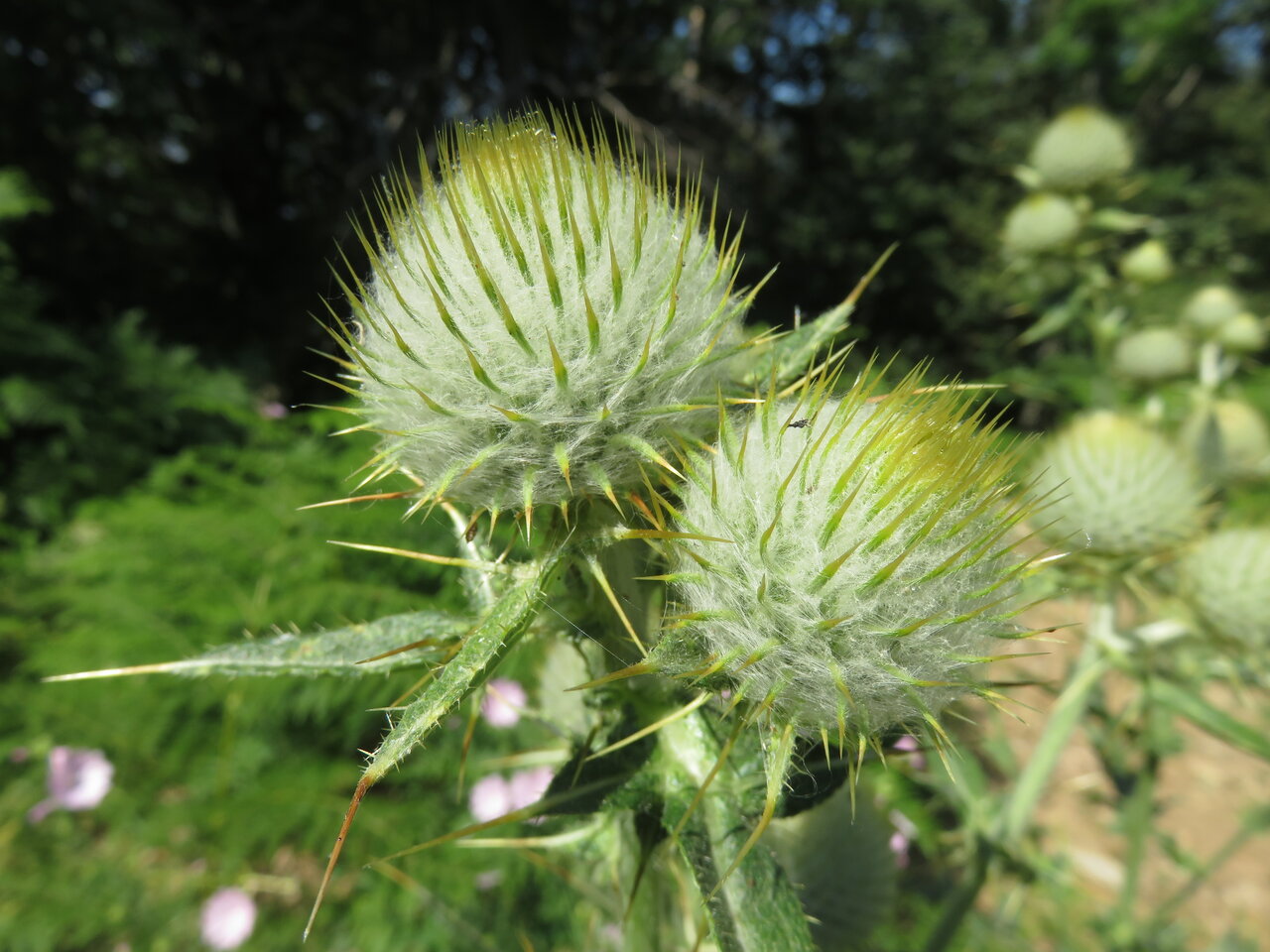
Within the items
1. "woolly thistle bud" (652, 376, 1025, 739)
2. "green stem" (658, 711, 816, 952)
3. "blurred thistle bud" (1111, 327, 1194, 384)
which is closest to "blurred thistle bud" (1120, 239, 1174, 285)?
"blurred thistle bud" (1111, 327, 1194, 384)

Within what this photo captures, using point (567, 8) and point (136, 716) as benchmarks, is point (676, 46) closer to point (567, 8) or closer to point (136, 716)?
point (567, 8)

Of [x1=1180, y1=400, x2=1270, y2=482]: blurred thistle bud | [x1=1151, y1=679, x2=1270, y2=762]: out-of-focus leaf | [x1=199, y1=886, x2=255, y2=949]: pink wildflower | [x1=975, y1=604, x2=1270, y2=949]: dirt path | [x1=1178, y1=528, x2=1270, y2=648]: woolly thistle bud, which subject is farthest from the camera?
[x1=975, y1=604, x2=1270, y2=949]: dirt path

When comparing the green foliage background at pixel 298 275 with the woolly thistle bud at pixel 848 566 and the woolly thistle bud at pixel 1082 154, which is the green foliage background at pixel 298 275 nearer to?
the woolly thistle bud at pixel 1082 154

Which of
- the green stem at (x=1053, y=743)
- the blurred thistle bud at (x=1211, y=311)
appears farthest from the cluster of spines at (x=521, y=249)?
the blurred thistle bud at (x=1211, y=311)

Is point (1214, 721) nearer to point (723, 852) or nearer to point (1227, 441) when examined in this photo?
point (723, 852)

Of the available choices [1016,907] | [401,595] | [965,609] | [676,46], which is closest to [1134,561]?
[965,609]

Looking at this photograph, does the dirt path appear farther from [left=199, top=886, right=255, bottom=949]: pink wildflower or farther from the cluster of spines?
[left=199, top=886, right=255, bottom=949]: pink wildflower

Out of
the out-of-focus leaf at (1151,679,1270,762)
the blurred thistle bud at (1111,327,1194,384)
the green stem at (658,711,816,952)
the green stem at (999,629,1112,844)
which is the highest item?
the blurred thistle bud at (1111,327,1194,384)
